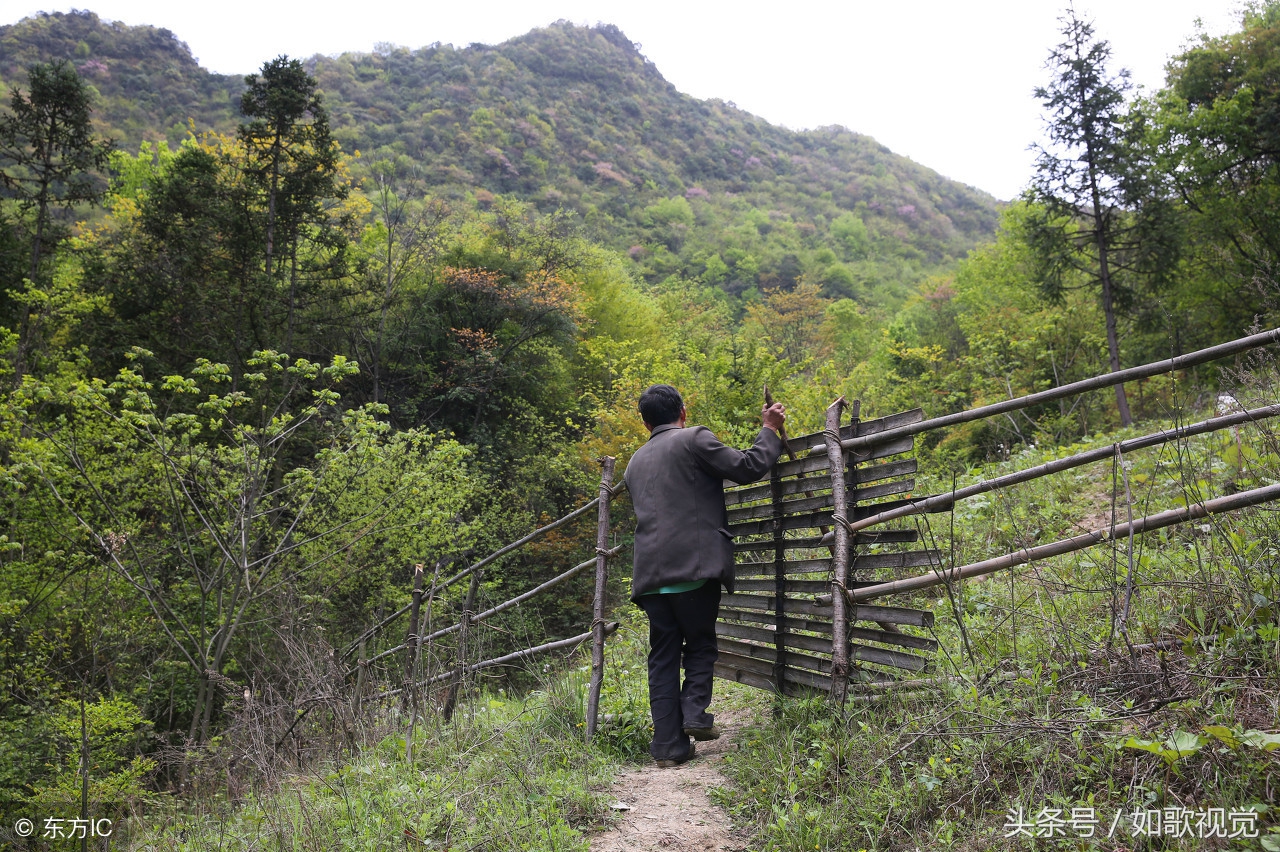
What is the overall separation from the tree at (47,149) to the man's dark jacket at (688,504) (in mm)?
14994

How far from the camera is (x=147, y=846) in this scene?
4090mm

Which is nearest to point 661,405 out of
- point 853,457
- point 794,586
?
point 853,457

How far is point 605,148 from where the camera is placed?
62.5 m

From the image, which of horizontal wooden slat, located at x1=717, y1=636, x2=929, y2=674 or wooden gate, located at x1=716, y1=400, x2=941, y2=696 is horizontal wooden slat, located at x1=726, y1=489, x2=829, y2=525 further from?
horizontal wooden slat, located at x1=717, y1=636, x2=929, y2=674

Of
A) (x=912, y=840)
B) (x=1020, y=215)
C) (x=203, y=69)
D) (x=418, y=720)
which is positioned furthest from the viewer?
(x=203, y=69)

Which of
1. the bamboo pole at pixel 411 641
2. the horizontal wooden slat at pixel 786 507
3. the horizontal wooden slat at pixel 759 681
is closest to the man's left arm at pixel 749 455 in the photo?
the horizontal wooden slat at pixel 786 507

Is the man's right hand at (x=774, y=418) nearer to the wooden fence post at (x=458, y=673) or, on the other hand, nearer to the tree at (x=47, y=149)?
the wooden fence post at (x=458, y=673)

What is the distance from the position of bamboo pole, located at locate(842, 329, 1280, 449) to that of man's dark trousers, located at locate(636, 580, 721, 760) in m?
1.07

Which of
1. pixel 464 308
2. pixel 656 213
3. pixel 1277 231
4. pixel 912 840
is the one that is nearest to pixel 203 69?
pixel 656 213

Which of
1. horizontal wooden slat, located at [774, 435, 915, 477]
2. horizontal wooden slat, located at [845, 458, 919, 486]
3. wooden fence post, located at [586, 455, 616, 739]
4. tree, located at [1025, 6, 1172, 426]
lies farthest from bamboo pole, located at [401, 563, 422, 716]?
tree, located at [1025, 6, 1172, 426]

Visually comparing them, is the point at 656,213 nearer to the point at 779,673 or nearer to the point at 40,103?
the point at 40,103

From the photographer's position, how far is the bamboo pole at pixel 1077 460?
99.0 inches

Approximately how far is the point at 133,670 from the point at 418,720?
8684 mm

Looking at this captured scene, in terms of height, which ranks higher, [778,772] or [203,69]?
[203,69]
